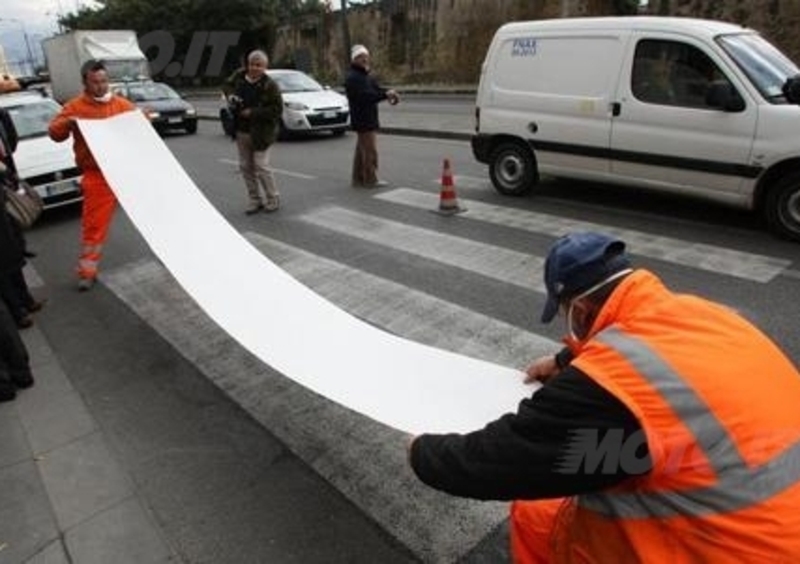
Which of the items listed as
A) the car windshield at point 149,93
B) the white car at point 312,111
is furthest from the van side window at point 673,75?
the car windshield at point 149,93

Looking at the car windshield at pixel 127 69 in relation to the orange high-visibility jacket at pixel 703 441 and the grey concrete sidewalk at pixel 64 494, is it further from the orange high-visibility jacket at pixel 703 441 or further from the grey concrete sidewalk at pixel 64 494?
the orange high-visibility jacket at pixel 703 441

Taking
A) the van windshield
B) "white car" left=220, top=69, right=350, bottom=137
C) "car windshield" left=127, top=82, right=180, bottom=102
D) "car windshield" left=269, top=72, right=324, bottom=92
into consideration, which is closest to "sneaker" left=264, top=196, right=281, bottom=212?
the van windshield

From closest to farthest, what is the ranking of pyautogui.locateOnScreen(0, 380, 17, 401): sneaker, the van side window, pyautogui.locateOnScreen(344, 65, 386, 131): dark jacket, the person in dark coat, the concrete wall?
pyautogui.locateOnScreen(0, 380, 17, 401): sneaker < the person in dark coat < the van side window < pyautogui.locateOnScreen(344, 65, 386, 131): dark jacket < the concrete wall

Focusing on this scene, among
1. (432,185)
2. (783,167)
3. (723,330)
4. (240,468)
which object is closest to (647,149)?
(783,167)

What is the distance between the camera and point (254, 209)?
919cm

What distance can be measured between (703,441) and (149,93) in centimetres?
2051

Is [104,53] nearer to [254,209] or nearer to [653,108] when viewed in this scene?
[254,209]

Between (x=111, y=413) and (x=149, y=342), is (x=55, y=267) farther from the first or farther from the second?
(x=111, y=413)

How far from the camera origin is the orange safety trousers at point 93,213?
255 inches

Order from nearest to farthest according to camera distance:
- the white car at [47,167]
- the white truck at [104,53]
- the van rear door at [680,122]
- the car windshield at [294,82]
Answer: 1. the van rear door at [680,122]
2. the white car at [47,167]
3. the car windshield at [294,82]
4. the white truck at [104,53]

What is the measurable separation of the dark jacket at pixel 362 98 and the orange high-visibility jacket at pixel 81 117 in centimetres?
392

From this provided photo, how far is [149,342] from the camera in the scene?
5.40m

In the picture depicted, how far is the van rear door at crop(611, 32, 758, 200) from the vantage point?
6723 millimetres

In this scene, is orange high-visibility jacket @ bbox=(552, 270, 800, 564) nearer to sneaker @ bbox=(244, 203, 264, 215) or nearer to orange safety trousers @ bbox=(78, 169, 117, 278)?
orange safety trousers @ bbox=(78, 169, 117, 278)
